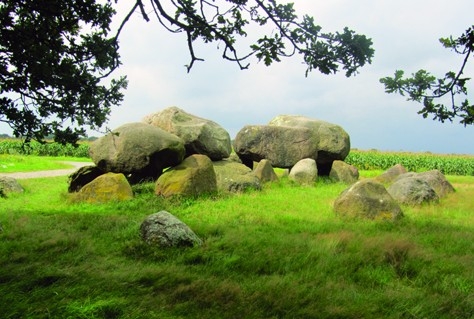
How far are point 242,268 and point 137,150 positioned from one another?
9523 millimetres

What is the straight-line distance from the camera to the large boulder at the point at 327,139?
71.5 feet

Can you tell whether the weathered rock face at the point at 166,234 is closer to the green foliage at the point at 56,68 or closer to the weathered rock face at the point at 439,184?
the green foliage at the point at 56,68

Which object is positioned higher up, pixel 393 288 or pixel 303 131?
pixel 303 131

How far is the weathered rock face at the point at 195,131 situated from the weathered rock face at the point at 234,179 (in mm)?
1182

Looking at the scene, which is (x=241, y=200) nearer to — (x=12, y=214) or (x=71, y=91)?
(x=12, y=214)

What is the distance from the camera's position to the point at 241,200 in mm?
14203

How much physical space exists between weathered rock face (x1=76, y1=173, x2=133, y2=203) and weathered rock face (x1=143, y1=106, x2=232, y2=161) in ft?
14.1

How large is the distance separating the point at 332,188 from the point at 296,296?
12.8 meters

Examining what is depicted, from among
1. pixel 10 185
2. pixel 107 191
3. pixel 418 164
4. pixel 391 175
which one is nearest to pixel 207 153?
pixel 107 191

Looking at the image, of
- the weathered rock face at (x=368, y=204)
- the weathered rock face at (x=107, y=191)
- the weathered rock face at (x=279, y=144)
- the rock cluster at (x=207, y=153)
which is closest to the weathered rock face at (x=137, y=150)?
the rock cluster at (x=207, y=153)

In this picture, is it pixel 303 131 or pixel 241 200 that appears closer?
pixel 241 200

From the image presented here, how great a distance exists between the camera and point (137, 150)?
15.4 m

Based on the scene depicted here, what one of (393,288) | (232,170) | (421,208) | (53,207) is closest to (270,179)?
(232,170)


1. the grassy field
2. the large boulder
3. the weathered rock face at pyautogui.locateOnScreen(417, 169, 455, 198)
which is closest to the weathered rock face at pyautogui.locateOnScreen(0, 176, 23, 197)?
the grassy field
